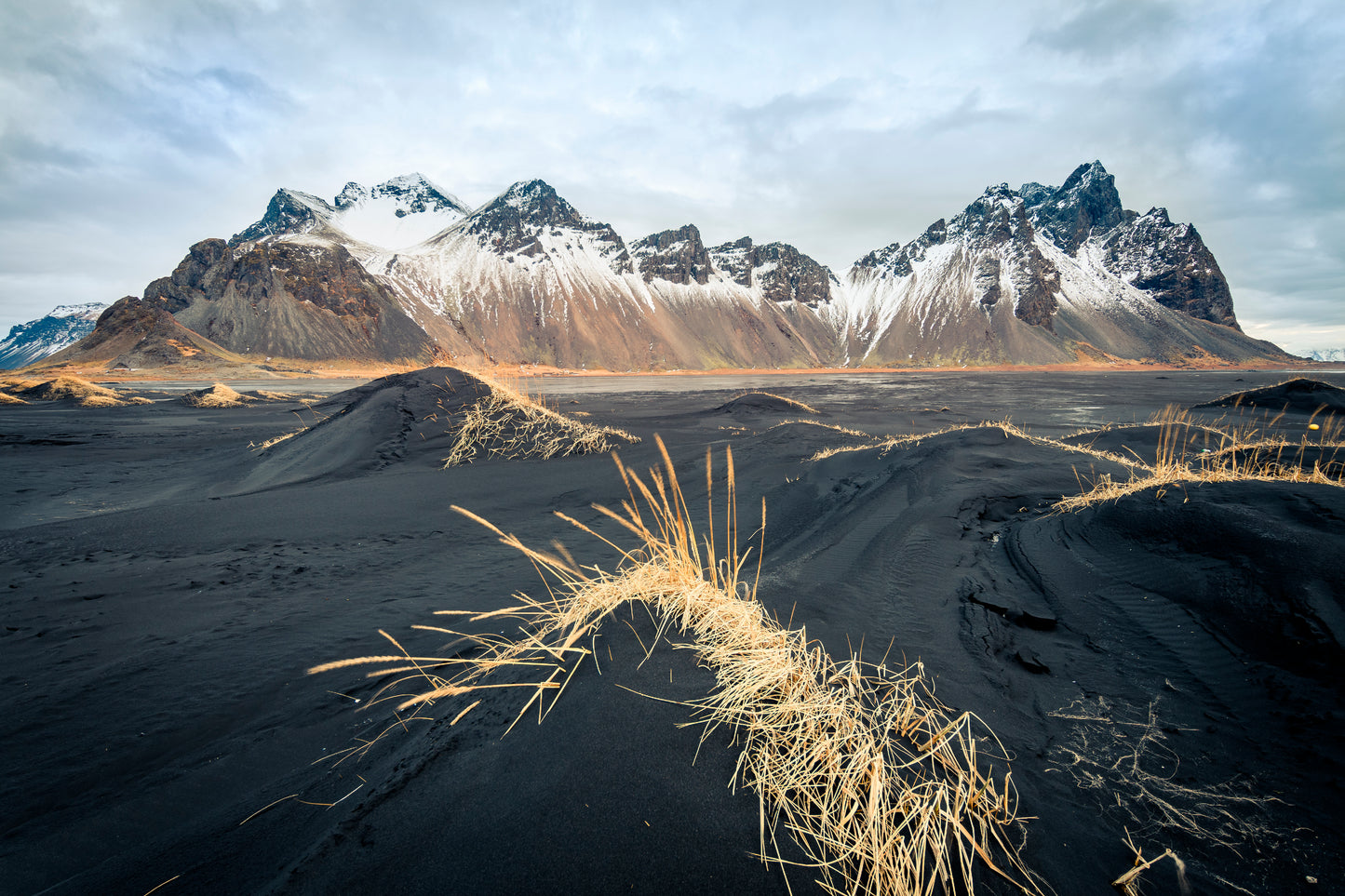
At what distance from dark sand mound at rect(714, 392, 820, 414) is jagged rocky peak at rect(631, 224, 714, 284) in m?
115

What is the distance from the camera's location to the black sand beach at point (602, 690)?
52.9 inches

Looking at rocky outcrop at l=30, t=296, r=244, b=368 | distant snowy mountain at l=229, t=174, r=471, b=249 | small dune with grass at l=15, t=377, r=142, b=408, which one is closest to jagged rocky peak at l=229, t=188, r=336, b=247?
distant snowy mountain at l=229, t=174, r=471, b=249

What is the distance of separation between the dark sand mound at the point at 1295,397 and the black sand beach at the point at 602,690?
17104 millimetres

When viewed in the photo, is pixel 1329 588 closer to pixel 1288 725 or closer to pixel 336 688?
pixel 1288 725

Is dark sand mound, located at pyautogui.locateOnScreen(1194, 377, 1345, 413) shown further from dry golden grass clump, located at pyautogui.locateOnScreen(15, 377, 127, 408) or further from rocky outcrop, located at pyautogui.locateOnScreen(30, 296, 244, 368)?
rocky outcrop, located at pyautogui.locateOnScreen(30, 296, 244, 368)

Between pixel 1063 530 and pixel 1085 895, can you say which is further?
pixel 1063 530

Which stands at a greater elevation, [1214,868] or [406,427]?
[406,427]

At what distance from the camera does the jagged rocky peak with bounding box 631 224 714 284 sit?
423 ft

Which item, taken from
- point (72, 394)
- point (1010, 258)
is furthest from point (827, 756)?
point (1010, 258)

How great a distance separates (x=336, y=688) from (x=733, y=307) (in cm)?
13225

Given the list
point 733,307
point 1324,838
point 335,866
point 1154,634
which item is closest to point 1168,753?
point 1324,838

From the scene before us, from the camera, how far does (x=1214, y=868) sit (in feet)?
5.09

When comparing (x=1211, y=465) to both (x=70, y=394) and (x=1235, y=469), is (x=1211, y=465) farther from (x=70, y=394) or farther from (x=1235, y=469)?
(x=70, y=394)

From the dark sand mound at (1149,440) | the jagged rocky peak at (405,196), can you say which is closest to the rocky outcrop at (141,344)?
the dark sand mound at (1149,440)
